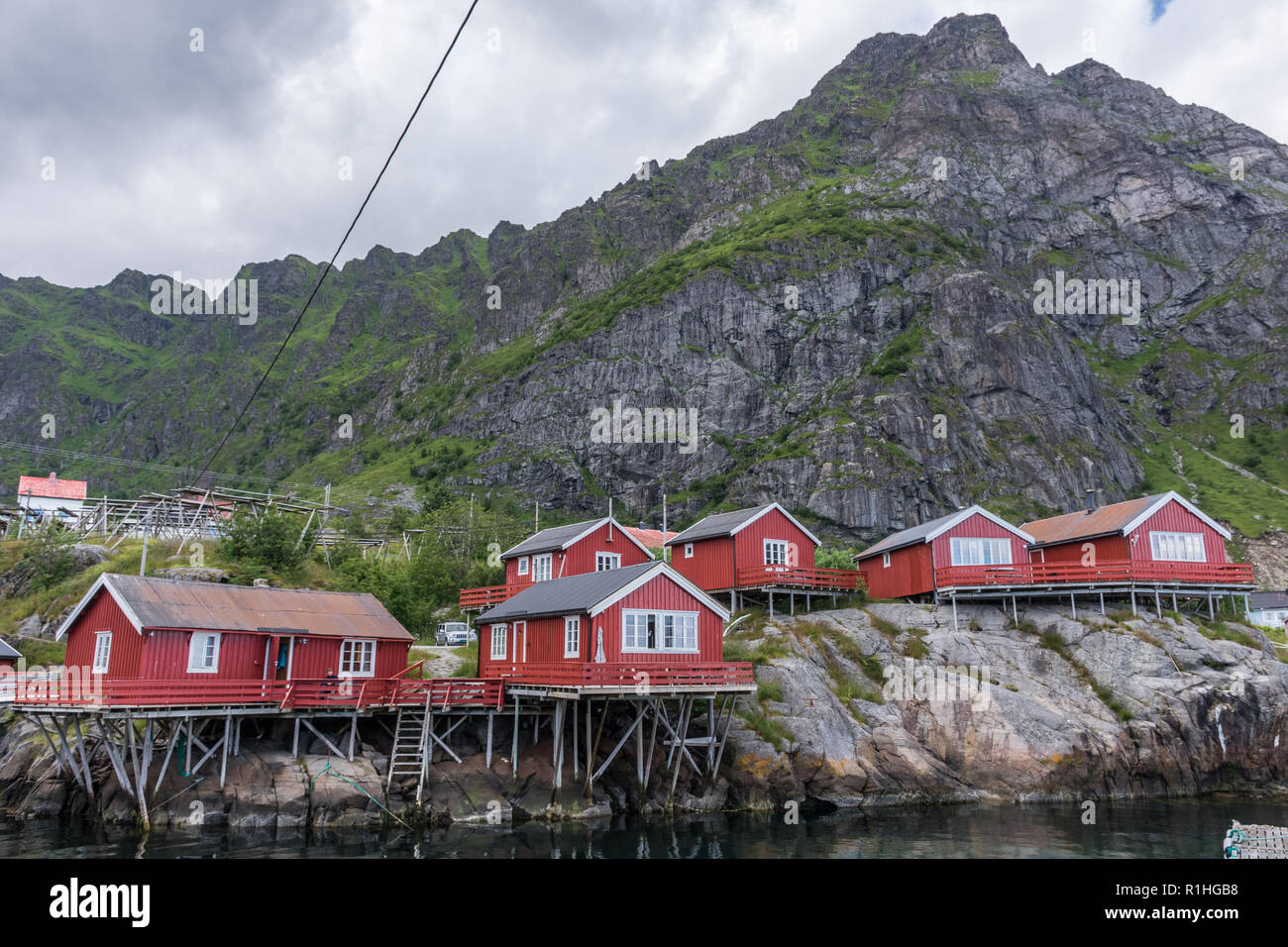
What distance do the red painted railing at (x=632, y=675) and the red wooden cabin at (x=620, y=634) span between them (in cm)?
4

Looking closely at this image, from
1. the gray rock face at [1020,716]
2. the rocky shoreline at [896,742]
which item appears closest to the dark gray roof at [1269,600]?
the rocky shoreline at [896,742]

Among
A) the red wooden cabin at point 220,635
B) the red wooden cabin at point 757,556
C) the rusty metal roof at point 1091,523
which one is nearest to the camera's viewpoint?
the red wooden cabin at point 220,635

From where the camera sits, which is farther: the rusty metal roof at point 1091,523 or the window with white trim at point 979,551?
the window with white trim at point 979,551

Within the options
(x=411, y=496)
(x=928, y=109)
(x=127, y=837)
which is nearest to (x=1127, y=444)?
(x=928, y=109)

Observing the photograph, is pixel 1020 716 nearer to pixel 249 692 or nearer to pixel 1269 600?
pixel 249 692

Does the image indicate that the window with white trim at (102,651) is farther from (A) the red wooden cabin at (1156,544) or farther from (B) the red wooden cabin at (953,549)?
(A) the red wooden cabin at (1156,544)

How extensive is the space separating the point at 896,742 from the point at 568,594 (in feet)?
57.6

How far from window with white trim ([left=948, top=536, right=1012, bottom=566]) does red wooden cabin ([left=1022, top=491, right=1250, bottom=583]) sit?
2.55m

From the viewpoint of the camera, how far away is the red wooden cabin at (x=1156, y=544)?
157 feet

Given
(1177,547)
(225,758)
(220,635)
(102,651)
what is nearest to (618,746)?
(225,758)

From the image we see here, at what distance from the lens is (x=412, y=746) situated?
A: 3538cm

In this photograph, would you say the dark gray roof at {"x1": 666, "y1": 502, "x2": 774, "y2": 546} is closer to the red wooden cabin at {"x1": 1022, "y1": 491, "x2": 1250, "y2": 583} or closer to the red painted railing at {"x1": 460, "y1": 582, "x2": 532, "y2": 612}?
the red painted railing at {"x1": 460, "y1": 582, "x2": 532, "y2": 612}
